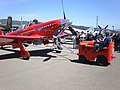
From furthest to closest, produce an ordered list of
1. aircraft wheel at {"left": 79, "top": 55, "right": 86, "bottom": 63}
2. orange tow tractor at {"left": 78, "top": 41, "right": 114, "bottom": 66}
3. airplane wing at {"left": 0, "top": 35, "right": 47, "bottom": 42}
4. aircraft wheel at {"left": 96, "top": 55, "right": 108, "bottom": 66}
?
airplane wing at {"left": 0, "top": 35, "right": 47, "bottom": 42}, aircraft wheel at {"left": 79, "top": 55, "right": 86, "bottom": 63}, aircraft wheel at {"left": 96, "top": 55, "right": 108, "bottom": 66}, orange tow tractor at {"left": 78, "top": 41, "right": 114, "bottom": 66}

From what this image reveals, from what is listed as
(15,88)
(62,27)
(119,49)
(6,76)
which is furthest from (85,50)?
(119,49)

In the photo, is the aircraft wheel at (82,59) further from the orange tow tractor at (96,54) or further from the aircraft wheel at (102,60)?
the aircraft wheel at (102,60)

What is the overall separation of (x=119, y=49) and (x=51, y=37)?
7.43 m

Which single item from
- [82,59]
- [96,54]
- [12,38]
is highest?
[12,38]

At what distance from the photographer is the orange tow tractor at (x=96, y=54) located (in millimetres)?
9570

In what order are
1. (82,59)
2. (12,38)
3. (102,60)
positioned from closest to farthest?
(102,60), (82,59), (12,38)

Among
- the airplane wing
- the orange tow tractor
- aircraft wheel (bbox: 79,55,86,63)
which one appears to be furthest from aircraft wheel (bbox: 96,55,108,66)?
the airplane wing

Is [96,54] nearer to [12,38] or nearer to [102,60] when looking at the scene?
[102,60]

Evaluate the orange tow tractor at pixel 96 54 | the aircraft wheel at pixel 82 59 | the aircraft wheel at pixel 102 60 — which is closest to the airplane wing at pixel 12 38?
the aircraft wheel at pixel 82 59

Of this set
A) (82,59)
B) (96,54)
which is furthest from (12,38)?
(96,54)

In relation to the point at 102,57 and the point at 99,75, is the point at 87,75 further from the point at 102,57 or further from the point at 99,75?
the point at 102,57

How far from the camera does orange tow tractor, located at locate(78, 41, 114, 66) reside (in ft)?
31.4

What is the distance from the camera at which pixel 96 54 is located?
984cm

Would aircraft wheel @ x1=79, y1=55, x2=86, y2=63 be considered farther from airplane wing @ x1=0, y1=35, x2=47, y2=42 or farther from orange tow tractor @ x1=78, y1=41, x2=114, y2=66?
airplane wing @ x1=0, y1=35, x2=47, y2=42
